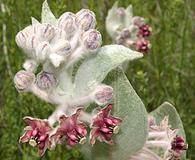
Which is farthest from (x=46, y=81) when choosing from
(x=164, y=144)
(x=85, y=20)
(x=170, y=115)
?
(x=170, y=115)

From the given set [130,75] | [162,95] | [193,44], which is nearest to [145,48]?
[162,95]

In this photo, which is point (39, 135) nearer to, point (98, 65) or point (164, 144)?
point (98, 65)

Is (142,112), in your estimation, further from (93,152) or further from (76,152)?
(76,152)

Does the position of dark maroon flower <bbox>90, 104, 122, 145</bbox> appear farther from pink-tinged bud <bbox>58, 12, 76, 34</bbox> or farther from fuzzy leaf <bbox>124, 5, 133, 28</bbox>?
fuzzy leaf <bbox>124, 5, 133, 28</bbox>

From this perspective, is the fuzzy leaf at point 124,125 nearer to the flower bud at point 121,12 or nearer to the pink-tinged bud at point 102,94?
the pink-tinged bud at point 102,94

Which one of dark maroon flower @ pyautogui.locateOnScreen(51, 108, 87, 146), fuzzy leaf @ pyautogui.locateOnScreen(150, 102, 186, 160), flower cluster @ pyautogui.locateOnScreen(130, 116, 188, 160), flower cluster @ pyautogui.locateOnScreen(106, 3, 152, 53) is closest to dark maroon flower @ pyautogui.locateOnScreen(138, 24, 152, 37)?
flower cluster @ pyautogui.locateOnScreen(106, 3, 152, 53)
